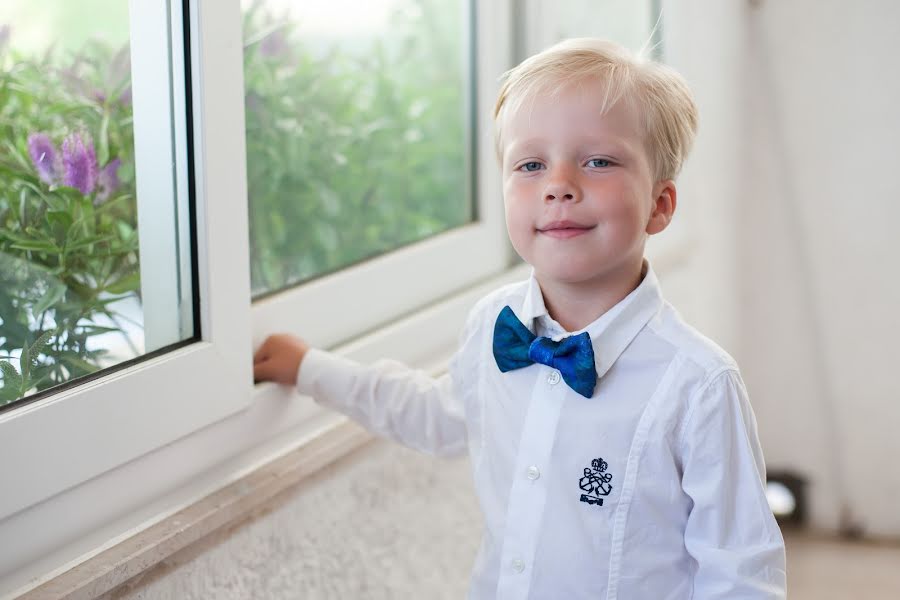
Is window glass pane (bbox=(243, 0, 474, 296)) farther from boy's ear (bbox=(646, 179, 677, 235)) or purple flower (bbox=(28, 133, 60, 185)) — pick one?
boy's ear (bbox=(646, 179, 677, 235))

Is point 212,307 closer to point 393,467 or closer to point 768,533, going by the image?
point 393,467

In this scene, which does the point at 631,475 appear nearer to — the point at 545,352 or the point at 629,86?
the point at 545,352

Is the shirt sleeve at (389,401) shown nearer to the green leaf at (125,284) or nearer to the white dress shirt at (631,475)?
the white dress shirt at (631,475)

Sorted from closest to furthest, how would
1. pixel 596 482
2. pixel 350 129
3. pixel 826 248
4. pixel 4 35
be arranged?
1. pixel 4 35
2. pixel 596 482
3. pixel 350 129
4. pixel 826 248

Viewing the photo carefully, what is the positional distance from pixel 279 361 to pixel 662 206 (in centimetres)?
46

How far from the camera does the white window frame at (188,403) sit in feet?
3.01

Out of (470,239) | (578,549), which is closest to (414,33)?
(470,239)

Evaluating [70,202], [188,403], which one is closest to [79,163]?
[70,202]

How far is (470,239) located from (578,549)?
717 mm

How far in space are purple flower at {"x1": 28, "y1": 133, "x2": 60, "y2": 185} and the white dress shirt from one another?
18.9 inches

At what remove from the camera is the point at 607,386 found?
1.04 meters

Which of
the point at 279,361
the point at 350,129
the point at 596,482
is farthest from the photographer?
the point at 350,129

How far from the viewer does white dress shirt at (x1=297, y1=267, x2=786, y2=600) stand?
988 mm

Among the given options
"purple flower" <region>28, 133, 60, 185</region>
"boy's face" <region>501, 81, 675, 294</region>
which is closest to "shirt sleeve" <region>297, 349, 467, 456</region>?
"boy's face" <region>501, 81, 675, 294</region>
